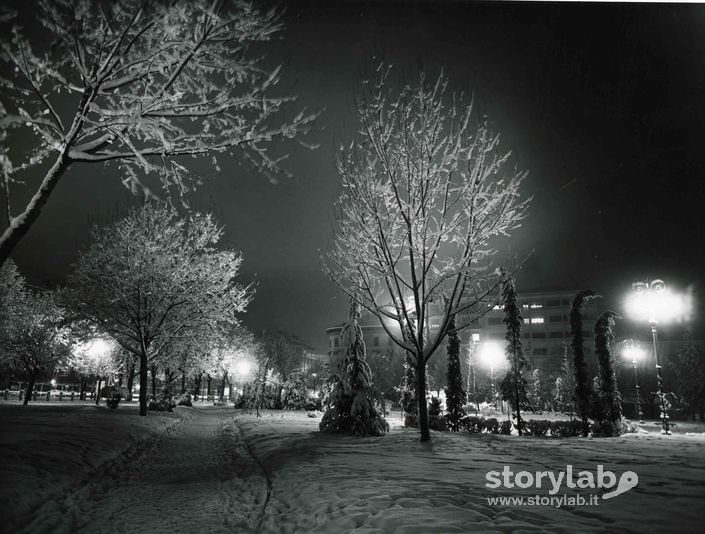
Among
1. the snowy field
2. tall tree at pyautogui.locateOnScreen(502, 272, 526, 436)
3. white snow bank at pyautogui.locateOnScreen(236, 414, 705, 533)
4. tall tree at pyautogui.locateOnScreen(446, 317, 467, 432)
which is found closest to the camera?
white snow bank at pyautogui.locateOnScreen(236, 414, 705, 533)

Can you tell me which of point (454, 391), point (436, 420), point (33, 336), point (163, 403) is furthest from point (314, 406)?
point (33, 336)

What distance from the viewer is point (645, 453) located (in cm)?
1013

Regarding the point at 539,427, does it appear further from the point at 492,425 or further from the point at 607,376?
the point at 607,376

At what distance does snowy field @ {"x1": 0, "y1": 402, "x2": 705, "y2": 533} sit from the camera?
484cm

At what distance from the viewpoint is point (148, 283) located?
846 inches

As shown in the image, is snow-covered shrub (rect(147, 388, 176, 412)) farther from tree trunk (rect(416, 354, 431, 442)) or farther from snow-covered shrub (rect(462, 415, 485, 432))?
tree trunk (rect(416, 354, 431, 442))

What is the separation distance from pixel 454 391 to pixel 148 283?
59.5 feet

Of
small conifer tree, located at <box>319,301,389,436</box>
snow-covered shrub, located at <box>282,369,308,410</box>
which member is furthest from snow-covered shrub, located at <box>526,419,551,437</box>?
snow-covered shrub, located at <box>282,369,308,410</box>

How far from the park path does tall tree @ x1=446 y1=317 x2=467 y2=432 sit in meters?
13.7

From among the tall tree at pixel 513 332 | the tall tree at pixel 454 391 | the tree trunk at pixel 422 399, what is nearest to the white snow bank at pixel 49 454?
the tree trunk at pixel 422 399

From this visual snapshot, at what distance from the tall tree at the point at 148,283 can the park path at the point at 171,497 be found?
12.4 metres

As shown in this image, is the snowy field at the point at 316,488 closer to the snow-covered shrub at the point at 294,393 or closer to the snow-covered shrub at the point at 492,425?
the snow-covered shrub at the point at 492,425

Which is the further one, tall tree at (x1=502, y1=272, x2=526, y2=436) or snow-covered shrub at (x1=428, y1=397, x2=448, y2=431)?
tall tree at (x1=502, y1=272, x2=526, y2=436)

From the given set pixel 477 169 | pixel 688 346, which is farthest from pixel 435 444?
pixel 688 346
